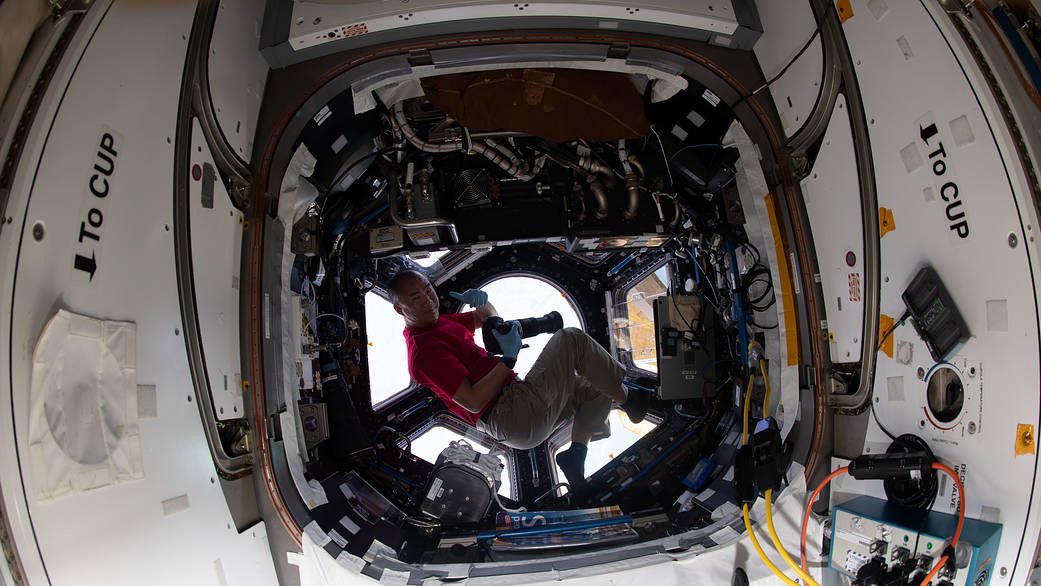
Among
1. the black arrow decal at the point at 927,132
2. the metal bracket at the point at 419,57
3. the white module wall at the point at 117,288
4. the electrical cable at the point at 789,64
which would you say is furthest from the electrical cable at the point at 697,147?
the white module wall at the point at 117,288

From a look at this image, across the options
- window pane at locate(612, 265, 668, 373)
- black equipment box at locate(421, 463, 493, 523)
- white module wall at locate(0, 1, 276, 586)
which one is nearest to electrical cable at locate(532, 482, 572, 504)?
black equipment box at locate(421, 463, 493, 523)

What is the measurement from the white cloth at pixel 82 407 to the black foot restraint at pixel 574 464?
3158 mm

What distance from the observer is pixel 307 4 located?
262 cm

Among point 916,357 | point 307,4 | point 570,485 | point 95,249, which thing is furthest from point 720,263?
point 95,249

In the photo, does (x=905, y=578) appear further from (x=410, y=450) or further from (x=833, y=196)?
(x=410, y=450)

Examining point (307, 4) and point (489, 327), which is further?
point (489, 327)

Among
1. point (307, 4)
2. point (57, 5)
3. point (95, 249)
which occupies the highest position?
point (307, 4)

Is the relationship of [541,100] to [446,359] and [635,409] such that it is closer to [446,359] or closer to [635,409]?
[446,359]

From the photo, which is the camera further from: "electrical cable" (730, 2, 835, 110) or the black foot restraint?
"electrical cable" (730, 2, 835, 110)

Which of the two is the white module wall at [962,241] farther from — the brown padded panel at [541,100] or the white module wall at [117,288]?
the white module wall at [117,288]

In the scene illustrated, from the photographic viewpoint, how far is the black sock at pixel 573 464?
4.27 meters

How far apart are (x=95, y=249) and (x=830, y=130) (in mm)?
3229

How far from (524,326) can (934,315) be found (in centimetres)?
282

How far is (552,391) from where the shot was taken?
390 centimetres
